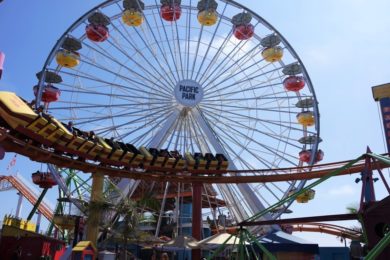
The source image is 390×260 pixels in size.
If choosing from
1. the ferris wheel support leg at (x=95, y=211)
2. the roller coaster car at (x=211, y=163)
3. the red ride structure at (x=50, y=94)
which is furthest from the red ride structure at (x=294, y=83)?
the red ride structure at (x=50, y=94)

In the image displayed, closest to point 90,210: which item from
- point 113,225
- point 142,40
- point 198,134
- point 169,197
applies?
point 113,225

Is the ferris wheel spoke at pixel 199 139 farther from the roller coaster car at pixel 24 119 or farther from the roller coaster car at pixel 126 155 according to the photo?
the roller coaster car at pixel 24 119

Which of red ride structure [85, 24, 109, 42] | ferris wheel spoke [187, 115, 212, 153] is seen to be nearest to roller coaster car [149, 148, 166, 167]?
ferris wheel spoke [187, 115, 212, 153]

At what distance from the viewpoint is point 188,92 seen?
2175 cm

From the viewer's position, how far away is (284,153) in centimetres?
2227

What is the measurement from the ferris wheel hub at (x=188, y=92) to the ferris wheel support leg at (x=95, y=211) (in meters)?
6.20

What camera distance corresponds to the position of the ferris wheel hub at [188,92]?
70.7 feet

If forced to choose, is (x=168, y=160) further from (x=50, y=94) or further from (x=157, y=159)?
(x=50, y=94)

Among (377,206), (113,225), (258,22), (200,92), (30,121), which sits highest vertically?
(258,22)

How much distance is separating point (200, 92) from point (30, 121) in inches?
406

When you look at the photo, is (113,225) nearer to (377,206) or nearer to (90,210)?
(90,210)

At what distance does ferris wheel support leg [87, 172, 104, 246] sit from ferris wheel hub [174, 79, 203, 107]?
620 centimetres

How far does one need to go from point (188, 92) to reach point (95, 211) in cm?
872

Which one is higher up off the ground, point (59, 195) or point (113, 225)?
point (59, 195)
